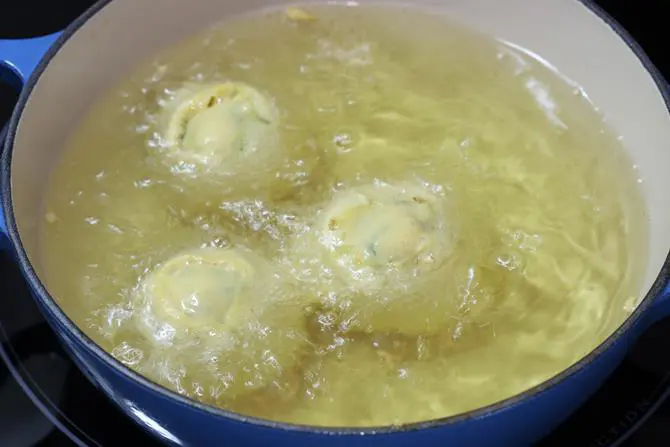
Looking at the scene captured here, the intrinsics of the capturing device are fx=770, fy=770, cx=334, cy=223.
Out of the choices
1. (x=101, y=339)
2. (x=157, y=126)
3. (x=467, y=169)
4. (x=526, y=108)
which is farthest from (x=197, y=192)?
(x=526, y=108)

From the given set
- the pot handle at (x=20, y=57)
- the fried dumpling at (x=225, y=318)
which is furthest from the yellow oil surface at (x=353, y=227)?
the pot handle at (x=20, y=57)

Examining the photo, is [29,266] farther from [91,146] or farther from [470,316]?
[470,316]

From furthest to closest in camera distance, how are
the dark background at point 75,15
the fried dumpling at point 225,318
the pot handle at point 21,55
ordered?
the dark background at point 75,15
the pot handle at point 21,55
the fried dumpling at point 225,318

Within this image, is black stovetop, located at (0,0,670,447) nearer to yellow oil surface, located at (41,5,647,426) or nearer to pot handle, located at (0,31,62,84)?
yellow oil surface, located at (41,5,647,426)

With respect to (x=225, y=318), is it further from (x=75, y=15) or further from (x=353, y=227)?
(x=75, y=15)

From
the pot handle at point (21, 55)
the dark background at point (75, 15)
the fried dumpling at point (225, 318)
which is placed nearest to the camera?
the fried dumpling at point (225, 318)

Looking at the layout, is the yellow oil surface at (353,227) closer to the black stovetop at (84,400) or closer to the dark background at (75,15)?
the black stovetop at (84,400)
